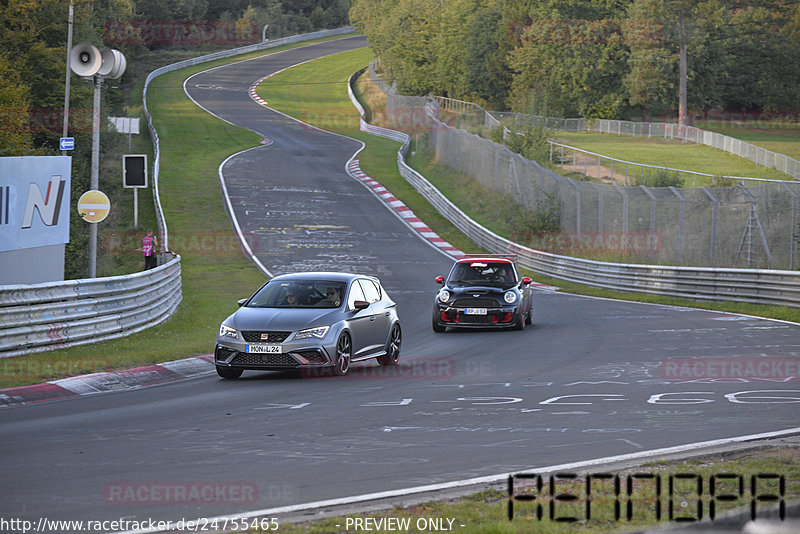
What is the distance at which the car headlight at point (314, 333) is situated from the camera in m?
14.1

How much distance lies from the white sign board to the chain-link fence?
16.4 metres

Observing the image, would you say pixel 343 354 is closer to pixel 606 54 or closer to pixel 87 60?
pixel 87 60

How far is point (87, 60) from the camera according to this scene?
18.7m

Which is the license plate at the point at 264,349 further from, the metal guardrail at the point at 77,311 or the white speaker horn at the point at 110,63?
the white speaker horn at the point at 110,63

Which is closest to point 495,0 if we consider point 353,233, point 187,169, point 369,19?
point 369,19

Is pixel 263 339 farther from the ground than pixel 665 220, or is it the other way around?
pixel 665 220

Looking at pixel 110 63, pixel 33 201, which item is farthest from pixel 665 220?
pixel 33 201

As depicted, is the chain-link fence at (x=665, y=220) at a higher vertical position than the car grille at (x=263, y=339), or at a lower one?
higher

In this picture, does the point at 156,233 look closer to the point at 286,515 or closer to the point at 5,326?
the point at 5,326

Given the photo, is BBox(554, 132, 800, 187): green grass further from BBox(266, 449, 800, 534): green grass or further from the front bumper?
BBox(266, 449, 800, 534): green grass

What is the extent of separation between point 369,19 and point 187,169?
71.8m

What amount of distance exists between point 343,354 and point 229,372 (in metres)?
1.66

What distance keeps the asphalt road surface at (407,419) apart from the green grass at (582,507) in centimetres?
78

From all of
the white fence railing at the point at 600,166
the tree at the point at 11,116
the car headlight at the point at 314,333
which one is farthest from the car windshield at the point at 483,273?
the white fence railing at the point at 600,166
